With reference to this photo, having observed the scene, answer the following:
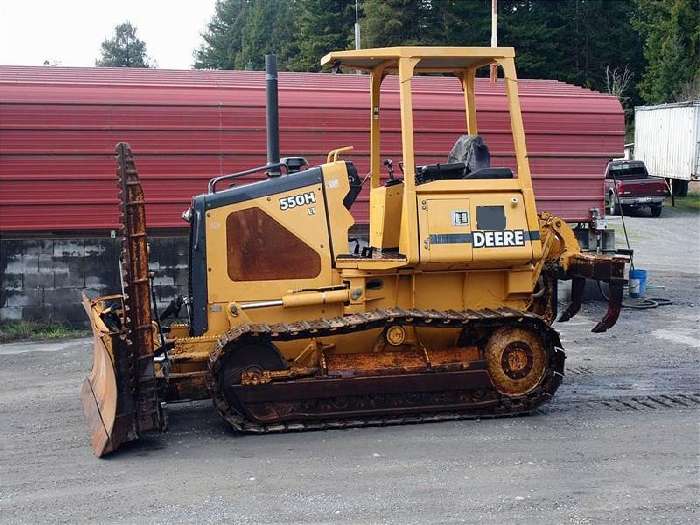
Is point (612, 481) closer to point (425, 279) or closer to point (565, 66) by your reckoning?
point (425, 279)

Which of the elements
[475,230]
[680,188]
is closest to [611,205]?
[680,188]

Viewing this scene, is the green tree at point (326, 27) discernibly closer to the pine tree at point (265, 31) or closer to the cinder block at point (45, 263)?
the pine tree at point (265, 31)

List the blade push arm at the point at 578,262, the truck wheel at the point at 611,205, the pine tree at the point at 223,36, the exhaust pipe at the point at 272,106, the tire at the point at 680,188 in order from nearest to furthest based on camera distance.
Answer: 1. the blade push arm at the point at 578,262
2. the exhaust pipe at the point at 272,106
3. the truck wheel at the point at 611,205
4. the tire at the point at 680,188
5. the pine tree at the point at 223,36

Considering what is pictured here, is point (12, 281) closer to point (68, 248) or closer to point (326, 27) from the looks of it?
point (68, 248)

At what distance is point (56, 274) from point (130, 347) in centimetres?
652

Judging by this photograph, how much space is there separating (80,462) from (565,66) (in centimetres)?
4346

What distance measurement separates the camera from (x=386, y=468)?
6.20 m

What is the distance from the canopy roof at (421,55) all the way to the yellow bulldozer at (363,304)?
2 centimetres

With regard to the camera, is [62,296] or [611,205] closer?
[62,296]

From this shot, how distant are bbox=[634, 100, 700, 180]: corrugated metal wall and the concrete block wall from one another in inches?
890

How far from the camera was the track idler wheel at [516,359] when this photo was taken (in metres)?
7.42

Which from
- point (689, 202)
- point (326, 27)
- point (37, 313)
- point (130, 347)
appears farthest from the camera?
point (326, 27)

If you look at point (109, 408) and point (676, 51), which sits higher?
point (676, 51)

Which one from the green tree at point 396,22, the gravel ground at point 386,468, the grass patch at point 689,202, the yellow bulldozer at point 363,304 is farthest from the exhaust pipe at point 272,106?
the green tree at point 396,22
